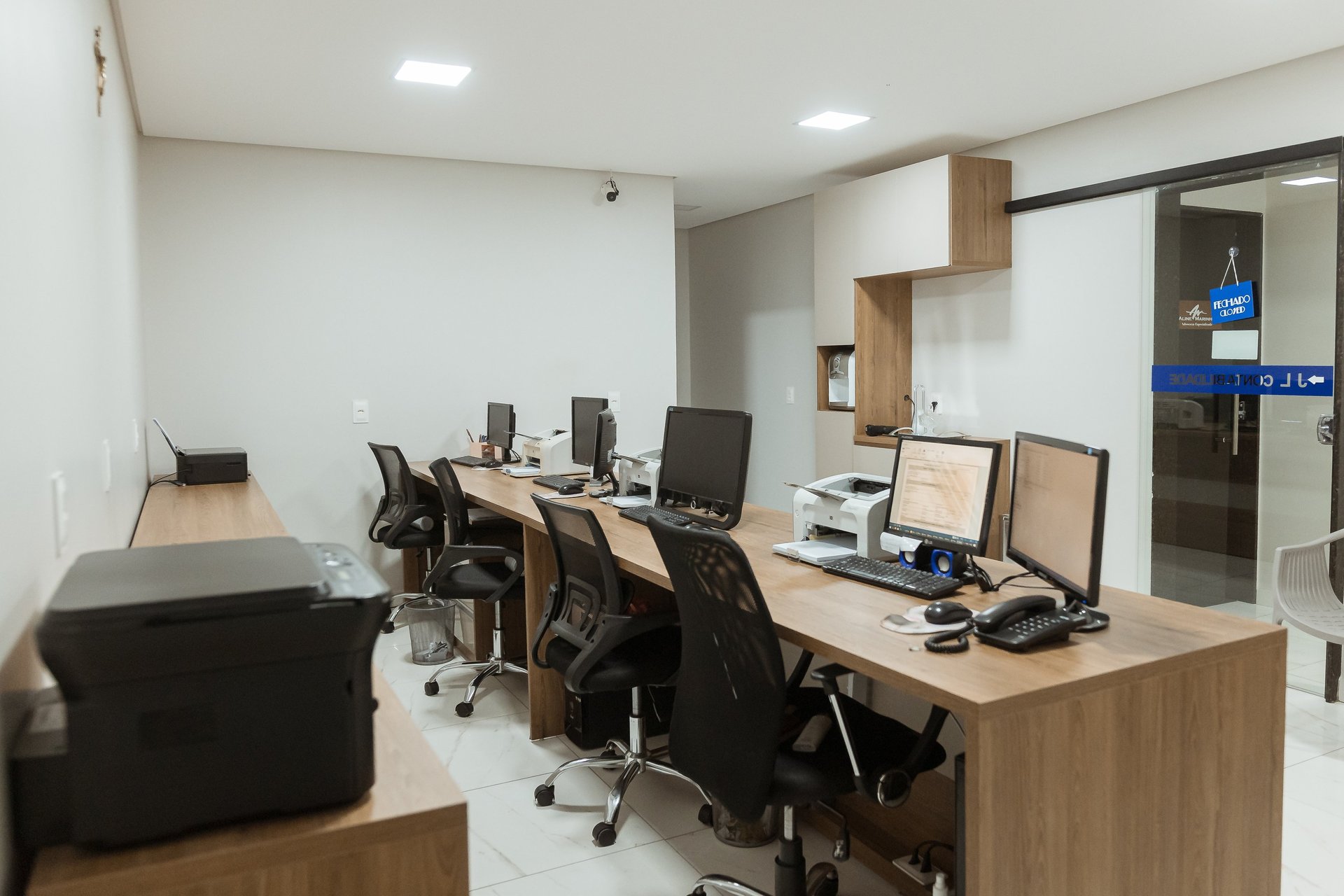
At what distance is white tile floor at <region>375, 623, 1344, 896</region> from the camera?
2.57 meters

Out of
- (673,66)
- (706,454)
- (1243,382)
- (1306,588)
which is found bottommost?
(1306,588)

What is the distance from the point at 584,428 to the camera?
5027 mm

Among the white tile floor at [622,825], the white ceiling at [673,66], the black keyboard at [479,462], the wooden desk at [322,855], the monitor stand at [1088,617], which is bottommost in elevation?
the white tile floor at [622,825]

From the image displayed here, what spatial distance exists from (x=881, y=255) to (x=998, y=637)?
434 cm

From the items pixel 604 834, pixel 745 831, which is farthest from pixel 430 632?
pixel 745 831

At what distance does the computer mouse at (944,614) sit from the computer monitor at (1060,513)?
229mm

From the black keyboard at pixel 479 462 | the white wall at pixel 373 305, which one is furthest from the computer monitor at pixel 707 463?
the white wall at pixel 373 305

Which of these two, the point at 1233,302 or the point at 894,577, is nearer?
the point at 894,577

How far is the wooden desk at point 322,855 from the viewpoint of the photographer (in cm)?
110

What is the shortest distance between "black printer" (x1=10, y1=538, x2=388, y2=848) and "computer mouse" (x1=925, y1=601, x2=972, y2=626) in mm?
1263

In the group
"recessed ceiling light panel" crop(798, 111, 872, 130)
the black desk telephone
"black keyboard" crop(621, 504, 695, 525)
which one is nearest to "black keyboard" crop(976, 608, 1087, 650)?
the black desk telephone

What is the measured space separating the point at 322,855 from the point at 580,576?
1797mm

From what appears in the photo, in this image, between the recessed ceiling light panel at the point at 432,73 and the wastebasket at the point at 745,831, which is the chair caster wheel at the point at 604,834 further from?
the recessed ceiling light panel at the point at 432,73

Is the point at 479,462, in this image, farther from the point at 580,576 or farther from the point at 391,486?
the point at 580,576
